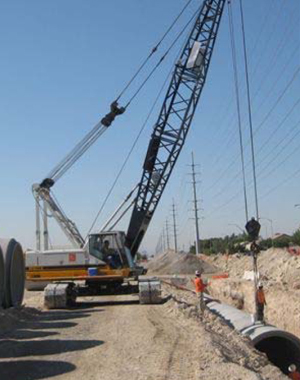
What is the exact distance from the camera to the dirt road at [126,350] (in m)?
10.1

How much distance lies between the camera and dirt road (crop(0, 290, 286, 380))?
400 inches

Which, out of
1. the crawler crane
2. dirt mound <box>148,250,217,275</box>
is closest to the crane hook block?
the crawler crane

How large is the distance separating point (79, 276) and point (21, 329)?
8.29 meters

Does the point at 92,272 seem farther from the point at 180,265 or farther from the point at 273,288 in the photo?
the point at 180,265

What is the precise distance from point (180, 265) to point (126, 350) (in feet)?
191

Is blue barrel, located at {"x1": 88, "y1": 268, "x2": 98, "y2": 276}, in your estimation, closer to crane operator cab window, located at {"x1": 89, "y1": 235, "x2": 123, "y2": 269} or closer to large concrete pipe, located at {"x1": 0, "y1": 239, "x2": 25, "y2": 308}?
crane operator cab window, located at {"x1": 89, "y1": 235, "x2": 123, "y2": 269}

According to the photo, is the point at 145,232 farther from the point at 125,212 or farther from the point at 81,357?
the point at 81,357

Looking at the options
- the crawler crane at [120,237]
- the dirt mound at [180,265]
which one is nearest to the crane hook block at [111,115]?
the crawler crane at [120,237]

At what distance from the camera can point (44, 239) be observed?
30562 mm

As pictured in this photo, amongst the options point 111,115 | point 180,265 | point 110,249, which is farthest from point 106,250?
point 180,265

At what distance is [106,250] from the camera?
82.1 ft

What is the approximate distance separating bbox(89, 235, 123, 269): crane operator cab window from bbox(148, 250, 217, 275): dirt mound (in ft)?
142

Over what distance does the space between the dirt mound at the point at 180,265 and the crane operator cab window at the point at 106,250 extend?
43347 mm

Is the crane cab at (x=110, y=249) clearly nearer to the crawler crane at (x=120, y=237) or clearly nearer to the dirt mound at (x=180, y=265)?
the crawler crane at (x=120, y=237)
